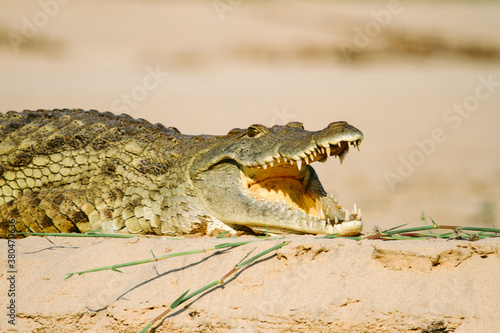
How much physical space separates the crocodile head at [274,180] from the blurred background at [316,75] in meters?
2.74

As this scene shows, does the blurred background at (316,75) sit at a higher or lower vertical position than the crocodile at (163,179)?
higher

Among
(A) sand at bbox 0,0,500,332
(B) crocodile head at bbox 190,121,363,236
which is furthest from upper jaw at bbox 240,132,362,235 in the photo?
(A) sand at bbox 0,0,500,332

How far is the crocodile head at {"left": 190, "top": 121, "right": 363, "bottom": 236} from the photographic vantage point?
3639 mm

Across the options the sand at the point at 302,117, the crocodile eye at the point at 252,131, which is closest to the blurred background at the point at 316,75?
the sand at the point at 302,117

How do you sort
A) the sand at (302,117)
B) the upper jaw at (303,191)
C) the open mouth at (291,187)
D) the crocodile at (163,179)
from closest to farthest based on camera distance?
the sand at (302,117), the upper jaw at (303,191), the crocodile at (163,179), the open mouth at (291,187)

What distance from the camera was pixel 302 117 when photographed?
14422mm

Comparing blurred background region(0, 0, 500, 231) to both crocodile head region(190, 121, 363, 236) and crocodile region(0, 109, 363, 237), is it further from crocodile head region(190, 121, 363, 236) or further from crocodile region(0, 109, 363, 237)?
crocodile region(0, 109, 363, 237)

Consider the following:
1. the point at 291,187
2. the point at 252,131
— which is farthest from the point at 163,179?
the point at 291,187

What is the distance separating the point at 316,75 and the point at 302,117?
6182 mm

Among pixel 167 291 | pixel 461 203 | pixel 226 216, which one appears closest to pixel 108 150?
pixel 226 216

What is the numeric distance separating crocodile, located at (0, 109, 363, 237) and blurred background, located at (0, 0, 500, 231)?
2950mm

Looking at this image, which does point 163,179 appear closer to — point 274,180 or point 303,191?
point 274,180

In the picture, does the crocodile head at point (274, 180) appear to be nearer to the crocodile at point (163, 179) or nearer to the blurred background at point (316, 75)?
the crocodile at point (163, 179)

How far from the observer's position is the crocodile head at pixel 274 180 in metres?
3.64
